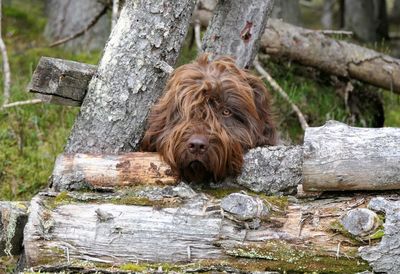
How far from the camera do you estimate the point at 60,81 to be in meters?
5.85

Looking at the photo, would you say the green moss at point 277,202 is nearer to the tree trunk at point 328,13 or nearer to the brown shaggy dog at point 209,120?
the brown shaggy dog at point 209,120

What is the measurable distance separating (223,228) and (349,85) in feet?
17.0

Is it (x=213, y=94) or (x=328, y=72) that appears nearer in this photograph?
(x=213, y=94)

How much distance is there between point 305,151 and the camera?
5188 millimetres

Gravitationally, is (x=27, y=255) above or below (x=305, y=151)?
below

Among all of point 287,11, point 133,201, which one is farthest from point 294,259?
point 287,11

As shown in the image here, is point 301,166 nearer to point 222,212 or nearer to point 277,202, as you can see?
point 277,202

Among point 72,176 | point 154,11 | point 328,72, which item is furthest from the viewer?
point 328,72

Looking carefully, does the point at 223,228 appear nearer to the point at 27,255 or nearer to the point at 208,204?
the point at 208,204

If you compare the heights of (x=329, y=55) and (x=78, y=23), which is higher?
(x=329, y=55)

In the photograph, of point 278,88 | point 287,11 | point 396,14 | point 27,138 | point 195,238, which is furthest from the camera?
point 396,14

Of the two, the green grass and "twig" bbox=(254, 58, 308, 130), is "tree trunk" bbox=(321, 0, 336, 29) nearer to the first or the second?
the green grass

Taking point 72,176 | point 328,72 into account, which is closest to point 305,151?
point 72,176

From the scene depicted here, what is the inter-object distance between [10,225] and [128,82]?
1463 millimetres
